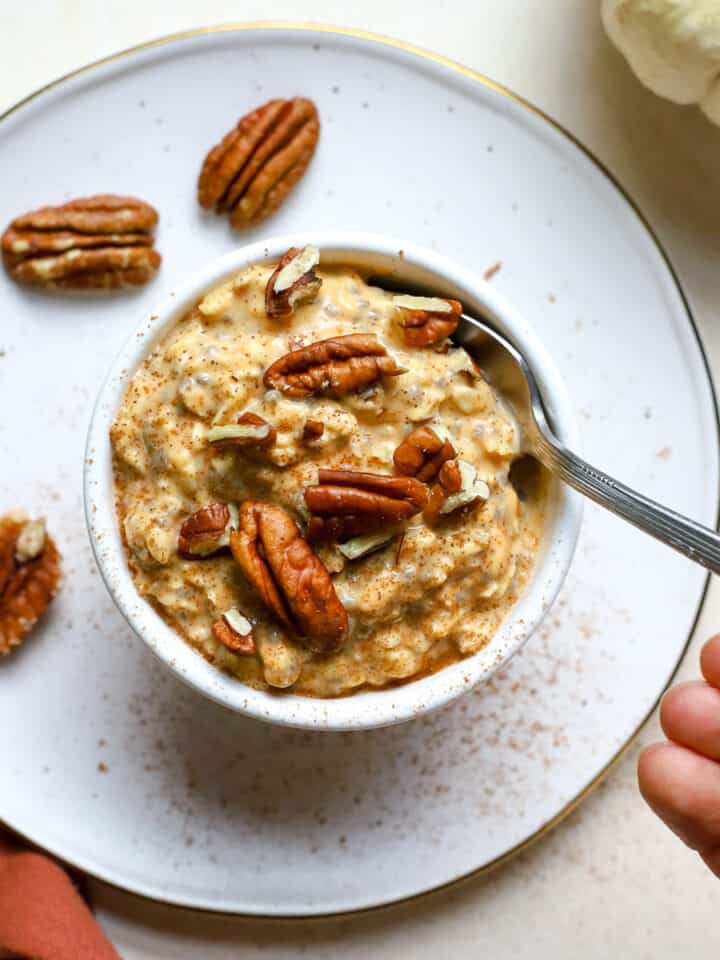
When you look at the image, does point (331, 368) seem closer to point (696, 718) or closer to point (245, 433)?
point (245, 433)

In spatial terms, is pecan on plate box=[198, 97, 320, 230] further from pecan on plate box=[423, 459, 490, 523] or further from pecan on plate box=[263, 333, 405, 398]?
pecan on plate box=[423, 459, 490, 523]

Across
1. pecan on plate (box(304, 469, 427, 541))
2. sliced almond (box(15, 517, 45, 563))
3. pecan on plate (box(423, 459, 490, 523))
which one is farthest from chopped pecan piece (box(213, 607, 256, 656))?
sliced almond (box(15, 517, 45, 563))

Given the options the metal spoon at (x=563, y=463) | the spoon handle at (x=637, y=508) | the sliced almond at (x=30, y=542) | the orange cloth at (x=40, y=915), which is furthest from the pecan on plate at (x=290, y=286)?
the orange cloth at (x=40, y=915)

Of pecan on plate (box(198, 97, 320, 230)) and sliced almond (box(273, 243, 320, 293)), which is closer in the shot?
sliced almond (box(273, 243, 320, 293))

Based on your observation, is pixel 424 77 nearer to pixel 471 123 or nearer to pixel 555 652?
pixel 471 123

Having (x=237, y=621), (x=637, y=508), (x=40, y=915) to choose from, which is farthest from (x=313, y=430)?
(x=40, y=915)

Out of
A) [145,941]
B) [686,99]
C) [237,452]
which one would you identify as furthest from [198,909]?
[686,99]
